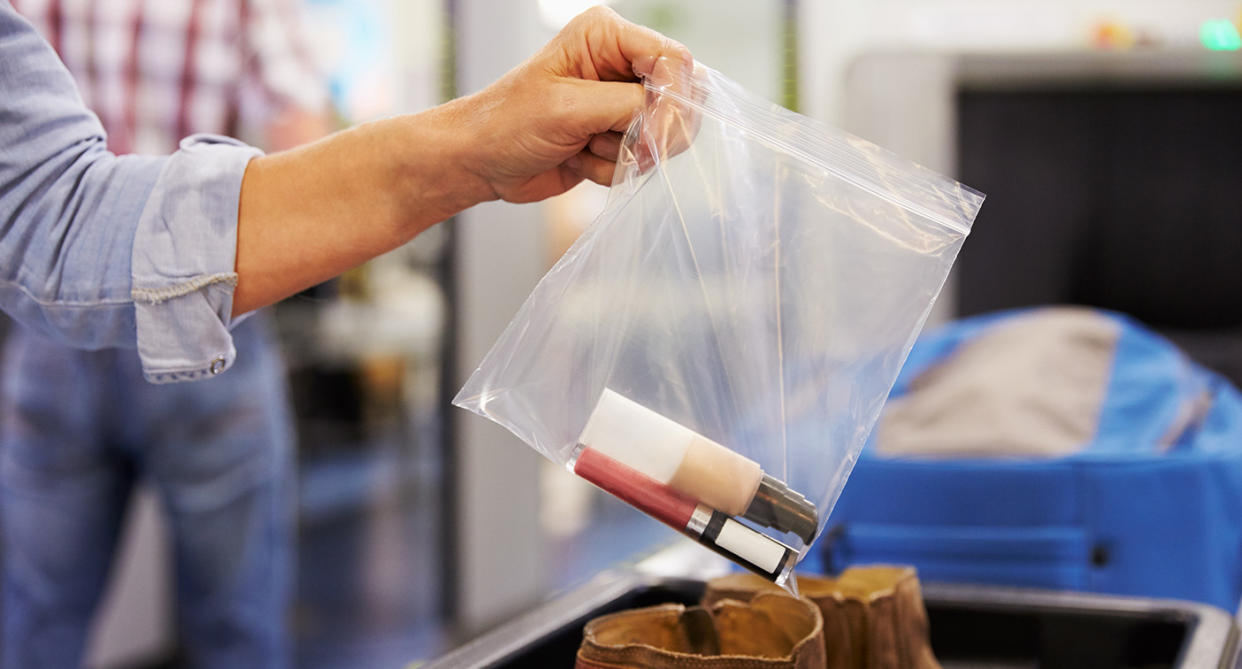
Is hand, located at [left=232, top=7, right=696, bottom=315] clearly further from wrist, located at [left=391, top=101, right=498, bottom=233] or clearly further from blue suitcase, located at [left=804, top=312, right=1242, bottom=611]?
blue suitcase, located at [left=804, top=312, right=1242, bottom=611]

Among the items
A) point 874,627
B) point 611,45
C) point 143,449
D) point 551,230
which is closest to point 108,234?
point 611,45

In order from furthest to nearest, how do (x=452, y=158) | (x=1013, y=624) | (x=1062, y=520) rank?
(x=1062, y=520)
(x=1013, y=624)
(x=452, y=158)

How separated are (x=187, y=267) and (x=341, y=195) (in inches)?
3.4

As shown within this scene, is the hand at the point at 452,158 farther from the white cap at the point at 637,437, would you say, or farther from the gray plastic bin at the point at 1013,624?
the gray plastic bin at the point at 1013,624

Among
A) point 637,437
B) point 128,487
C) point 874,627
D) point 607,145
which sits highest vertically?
point 607,145

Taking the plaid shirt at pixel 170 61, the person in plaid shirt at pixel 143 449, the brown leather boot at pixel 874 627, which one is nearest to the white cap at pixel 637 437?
the brown leather boot at pixel 874 627

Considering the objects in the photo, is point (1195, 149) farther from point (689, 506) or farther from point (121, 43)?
point (689, 506)

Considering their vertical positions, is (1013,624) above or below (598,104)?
below

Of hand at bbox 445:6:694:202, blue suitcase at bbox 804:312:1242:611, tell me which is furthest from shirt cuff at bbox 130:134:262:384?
blue suitcase at bbox 804:312:1242:611

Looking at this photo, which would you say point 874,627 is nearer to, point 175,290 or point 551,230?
point 175,290

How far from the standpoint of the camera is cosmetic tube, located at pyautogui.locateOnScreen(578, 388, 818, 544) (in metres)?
0.44

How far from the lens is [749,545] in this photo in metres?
0.45

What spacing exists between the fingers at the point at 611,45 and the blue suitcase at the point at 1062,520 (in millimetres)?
523

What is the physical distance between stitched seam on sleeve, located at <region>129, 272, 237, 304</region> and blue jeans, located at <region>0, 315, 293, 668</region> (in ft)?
1.98
